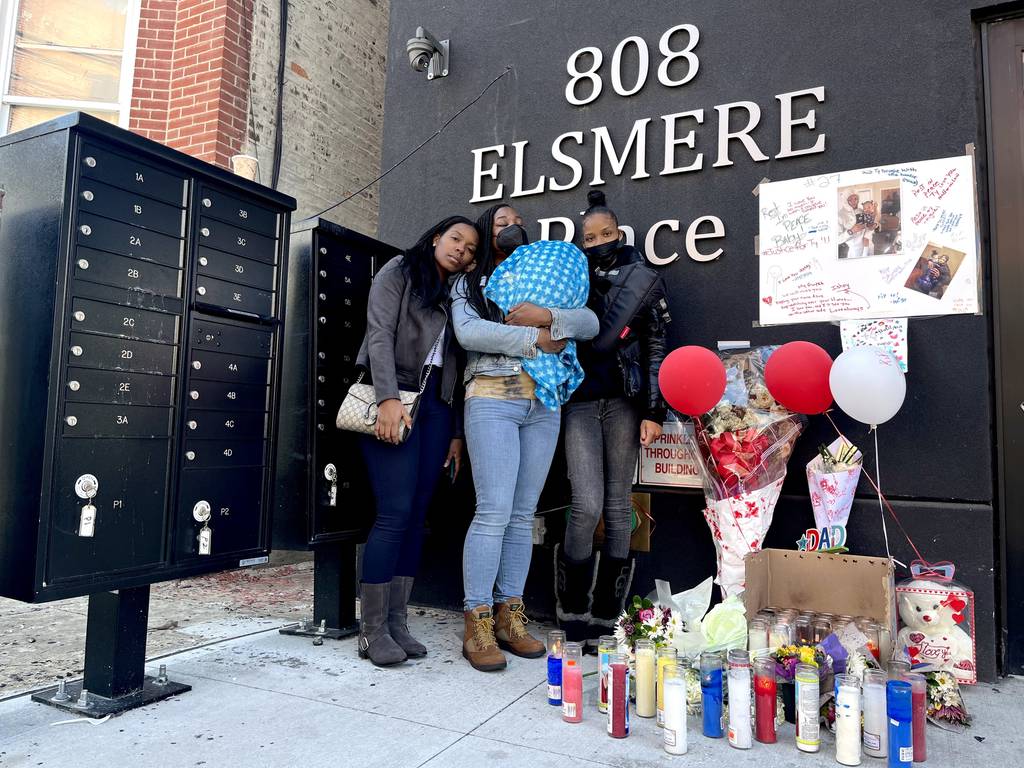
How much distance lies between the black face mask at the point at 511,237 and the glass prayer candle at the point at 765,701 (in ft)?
6.28

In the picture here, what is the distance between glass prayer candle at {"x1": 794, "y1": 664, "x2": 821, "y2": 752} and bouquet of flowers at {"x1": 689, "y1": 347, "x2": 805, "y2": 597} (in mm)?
845

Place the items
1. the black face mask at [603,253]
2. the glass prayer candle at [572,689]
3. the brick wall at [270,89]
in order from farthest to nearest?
the brick wall at [270,89] → the black face mask at [603,253] → the glass prayer candle at [572,689]

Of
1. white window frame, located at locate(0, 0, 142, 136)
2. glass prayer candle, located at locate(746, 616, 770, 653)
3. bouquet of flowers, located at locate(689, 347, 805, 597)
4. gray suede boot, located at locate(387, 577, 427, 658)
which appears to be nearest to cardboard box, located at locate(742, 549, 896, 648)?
glass prayer candle, located at locate(746, 616, 770, 653)

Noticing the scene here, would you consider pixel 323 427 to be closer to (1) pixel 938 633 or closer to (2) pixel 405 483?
(2) pixel 405 483

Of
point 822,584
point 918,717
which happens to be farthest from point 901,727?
point 822,584

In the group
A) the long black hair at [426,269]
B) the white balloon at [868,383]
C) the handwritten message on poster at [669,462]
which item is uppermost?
the long black hair at [426,269]

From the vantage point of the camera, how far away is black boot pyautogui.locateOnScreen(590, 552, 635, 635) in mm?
3281

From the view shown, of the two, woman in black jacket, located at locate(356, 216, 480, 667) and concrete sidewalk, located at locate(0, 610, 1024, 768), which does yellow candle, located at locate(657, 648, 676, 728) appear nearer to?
concrete sidewalk, located at locate(0, 610, 1024, 768)

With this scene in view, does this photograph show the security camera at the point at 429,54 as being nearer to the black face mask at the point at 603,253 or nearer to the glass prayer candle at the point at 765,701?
the black face mask at the point at 603,253

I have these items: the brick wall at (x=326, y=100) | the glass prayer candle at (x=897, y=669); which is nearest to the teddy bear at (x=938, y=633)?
the glass prayer candle at (x=897, y=669)

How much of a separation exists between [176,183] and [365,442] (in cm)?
121

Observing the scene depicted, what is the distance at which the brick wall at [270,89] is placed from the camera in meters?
5.70

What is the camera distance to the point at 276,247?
3064 millimetres

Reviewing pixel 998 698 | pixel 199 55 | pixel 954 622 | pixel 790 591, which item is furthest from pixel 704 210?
pixel 199 55
